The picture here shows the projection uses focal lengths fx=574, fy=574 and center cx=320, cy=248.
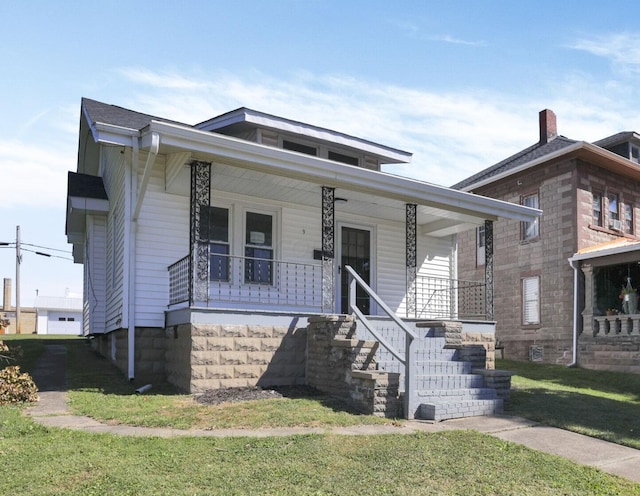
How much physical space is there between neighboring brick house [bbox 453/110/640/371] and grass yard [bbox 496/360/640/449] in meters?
3.13

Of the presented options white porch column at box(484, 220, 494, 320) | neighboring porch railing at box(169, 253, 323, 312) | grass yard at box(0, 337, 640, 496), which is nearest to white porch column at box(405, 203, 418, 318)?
white porch column at box(484, 220, 494, 320)

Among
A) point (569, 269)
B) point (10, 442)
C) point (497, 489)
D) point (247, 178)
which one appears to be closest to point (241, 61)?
point (247, 178)

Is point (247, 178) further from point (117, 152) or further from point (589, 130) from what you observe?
Answer: point (589, 130)

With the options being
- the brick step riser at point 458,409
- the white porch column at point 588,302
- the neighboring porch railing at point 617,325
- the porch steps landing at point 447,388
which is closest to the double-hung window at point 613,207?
the white porch column at point 588,302

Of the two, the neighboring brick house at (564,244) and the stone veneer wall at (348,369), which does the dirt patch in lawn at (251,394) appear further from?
the neighboring brick house at (564,244)

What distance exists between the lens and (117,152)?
1188 centimetres

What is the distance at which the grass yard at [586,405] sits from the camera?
7301 mm

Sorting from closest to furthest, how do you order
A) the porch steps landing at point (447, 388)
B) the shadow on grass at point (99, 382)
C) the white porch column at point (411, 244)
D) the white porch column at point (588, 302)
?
the porch steps landing at point (447, 388) < the shadow on grass at point (99, 382) < the white porch column at point (411, 244) < the white porch column at point (588, 302)

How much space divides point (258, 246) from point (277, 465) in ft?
23.2

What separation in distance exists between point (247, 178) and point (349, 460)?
6.15 m

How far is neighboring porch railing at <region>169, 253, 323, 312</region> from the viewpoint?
11.0 metres

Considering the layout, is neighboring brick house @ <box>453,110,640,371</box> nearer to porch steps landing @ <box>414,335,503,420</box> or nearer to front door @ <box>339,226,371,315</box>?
front door @ <box>339,226,371,315</box>

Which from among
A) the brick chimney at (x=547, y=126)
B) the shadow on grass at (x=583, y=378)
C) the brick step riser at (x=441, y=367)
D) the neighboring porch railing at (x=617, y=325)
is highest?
the brick chimney at (x=547, y=126)

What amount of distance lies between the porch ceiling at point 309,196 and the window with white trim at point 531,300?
20.8 ft
